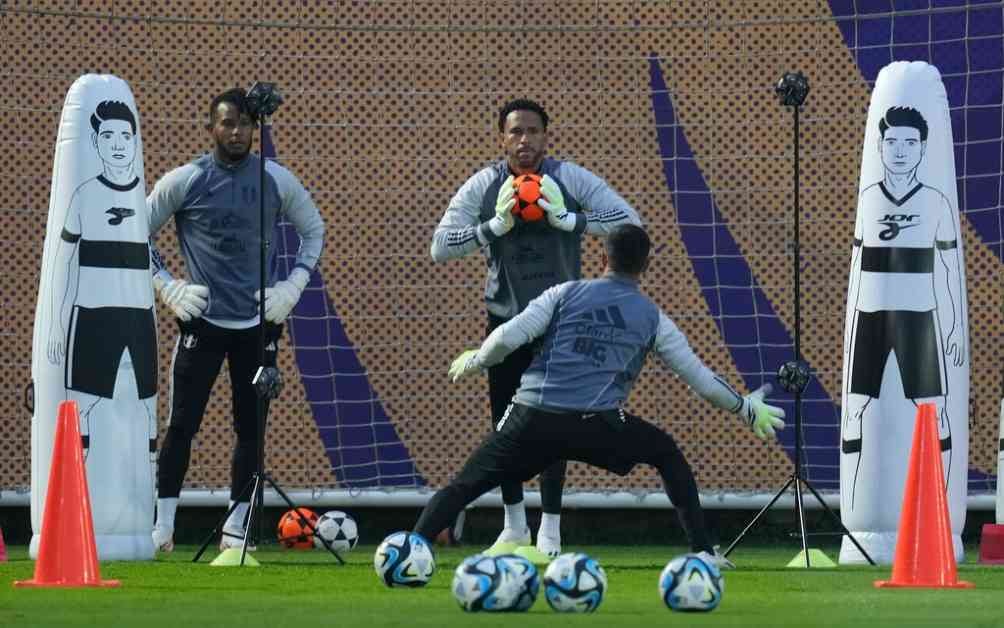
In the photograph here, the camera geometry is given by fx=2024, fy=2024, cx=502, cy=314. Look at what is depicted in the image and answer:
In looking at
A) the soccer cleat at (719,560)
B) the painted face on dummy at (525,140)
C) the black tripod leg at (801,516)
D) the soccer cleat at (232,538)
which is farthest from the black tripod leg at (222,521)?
the black tripod leg at (801,516)

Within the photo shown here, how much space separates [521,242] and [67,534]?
2446mm

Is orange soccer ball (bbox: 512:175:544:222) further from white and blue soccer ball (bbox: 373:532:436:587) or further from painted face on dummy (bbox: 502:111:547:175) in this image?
white and blue soccer ball (bbox: 373:532:436:587)

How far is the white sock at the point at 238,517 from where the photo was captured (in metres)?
8.59

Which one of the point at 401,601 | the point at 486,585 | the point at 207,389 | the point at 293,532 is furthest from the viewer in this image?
the point at 293,532

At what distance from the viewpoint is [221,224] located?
866 centimetres

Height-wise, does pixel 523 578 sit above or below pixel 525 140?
below

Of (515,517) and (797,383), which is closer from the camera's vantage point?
(797,383)

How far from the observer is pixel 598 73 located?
10828mm

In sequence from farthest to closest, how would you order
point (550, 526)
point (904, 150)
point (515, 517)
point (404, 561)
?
point (904, 150), point (515, 517), point (550, 526), point (404, 561)

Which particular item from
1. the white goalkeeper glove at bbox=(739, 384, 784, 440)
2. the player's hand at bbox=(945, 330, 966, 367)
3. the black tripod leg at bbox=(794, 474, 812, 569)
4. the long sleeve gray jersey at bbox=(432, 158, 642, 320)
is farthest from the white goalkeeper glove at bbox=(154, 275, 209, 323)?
the player's hand at bbox=(945, 330, 966, 367)

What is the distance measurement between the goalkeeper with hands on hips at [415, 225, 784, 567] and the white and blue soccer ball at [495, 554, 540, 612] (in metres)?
1.42

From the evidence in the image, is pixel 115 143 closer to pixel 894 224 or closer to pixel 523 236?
pixel 523 236

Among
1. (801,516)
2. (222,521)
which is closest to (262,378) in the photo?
(222,521)

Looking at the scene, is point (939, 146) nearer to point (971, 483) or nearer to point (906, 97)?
point (906, 97)
